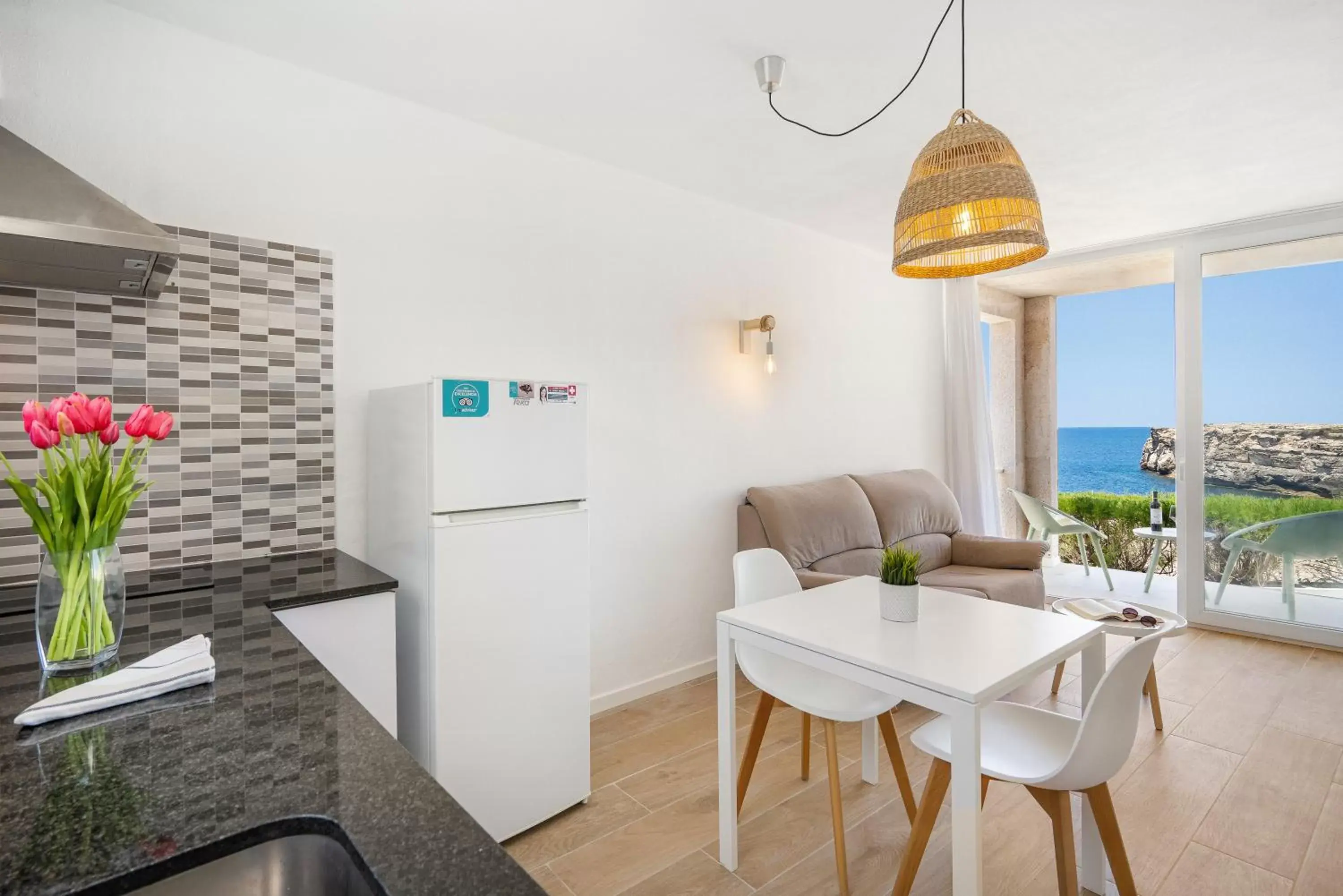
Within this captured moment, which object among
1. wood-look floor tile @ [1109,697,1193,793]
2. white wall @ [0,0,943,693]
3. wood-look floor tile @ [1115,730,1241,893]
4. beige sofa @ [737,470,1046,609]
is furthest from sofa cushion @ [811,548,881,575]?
wood-look floor tile @ [1115,730,1241,893]

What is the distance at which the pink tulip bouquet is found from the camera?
3.87 ft

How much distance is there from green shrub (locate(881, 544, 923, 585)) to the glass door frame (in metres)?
3.41

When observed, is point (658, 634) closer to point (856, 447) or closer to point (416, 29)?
point (856, 447)

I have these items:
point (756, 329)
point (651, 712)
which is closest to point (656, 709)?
point (651, 712)

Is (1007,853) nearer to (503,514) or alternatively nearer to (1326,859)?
(1326,859)

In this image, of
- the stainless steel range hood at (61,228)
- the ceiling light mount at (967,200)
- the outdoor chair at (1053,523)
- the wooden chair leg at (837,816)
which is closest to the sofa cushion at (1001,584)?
the outdoor chair at (1053,523)

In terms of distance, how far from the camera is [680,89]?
241 cm

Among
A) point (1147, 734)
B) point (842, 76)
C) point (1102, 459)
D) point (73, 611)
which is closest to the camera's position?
point (73, 611)

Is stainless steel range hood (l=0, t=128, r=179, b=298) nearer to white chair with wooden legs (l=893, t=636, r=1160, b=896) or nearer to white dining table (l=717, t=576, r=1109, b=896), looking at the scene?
white dining table (l=717, t=576, r=1109, b=896)

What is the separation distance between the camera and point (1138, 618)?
2.75 m

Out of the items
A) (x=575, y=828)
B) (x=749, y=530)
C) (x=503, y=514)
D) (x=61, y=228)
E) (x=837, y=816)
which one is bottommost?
(x=575, y=828)

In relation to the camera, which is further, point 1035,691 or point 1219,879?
point 1035,691

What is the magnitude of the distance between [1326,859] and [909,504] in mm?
2447

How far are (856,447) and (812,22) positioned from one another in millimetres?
2887
